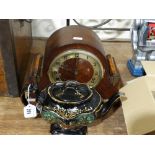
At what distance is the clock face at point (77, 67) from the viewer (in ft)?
2.22

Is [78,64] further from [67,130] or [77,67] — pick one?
[67,130]

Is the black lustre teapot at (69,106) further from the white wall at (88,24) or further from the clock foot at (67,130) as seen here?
the white wall at (88,24)

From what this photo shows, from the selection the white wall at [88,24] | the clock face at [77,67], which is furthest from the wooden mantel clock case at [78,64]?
the white wall at [88,24]

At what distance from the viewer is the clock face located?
0.68m

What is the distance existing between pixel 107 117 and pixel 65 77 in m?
0.16

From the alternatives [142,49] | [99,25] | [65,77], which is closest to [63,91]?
[65,77]

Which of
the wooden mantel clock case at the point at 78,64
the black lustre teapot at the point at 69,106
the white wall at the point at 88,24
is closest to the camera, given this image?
the black lustre teapot at the point at 69,106

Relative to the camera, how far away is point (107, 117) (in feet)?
2.24

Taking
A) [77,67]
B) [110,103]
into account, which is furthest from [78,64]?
[110,103]

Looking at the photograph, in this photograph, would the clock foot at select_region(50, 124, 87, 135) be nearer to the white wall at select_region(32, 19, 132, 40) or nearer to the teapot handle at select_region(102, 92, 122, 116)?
the teapot handle at select_region(102, 92, 122, 116)

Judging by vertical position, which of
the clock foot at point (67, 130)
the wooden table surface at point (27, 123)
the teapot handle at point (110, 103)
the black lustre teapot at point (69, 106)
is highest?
the black lustre teapot at point (69, 106)
